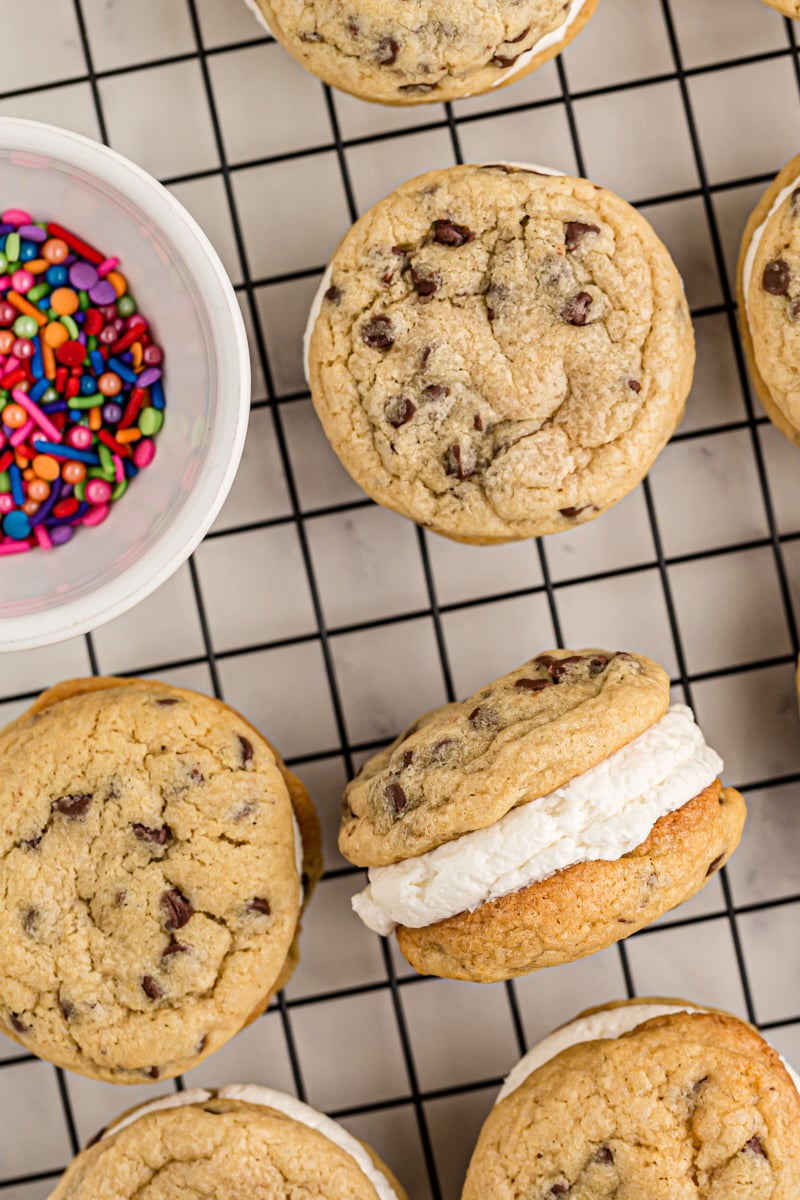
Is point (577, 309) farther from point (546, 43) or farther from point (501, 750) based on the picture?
point (501, 750)

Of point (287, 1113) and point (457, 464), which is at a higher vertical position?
point (457, 464)

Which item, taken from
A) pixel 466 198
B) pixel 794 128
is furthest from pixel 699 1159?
pixel 794 128

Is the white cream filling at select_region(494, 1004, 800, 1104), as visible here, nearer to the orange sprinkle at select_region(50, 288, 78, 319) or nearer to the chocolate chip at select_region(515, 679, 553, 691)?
the chocolate chip at select_region(515, 679, 553, 691)

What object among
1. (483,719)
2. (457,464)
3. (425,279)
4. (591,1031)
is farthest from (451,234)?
(591,1031)

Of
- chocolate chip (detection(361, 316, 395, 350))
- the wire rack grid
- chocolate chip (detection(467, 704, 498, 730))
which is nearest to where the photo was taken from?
chocolate chip (detection(467, 704, 498, 730))

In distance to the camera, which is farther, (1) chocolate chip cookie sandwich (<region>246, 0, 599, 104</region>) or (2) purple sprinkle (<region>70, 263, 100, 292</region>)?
(2) purple sprinkle (<region>70, 263, 100, 292</region>)

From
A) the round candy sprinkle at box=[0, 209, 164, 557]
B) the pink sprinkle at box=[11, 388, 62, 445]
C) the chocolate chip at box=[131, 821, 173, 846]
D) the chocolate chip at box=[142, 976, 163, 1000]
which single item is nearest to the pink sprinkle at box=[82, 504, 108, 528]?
the round candy sprinkle at box=[0, 209, 164, 557]

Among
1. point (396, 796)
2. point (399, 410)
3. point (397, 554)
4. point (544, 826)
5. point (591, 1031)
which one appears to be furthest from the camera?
point (397, 554)
